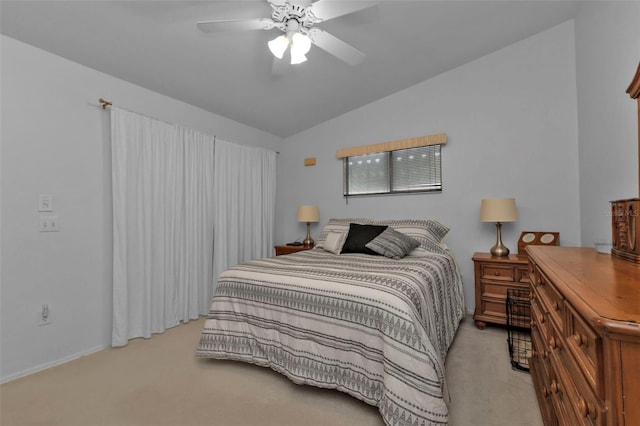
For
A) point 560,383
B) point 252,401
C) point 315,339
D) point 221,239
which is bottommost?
point 252,401

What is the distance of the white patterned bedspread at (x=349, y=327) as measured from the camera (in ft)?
4.49

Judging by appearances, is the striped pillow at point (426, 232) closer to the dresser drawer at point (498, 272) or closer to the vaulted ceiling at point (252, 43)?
the dresser drawer at point (498, 272)

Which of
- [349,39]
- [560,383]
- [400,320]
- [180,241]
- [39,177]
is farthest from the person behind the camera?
[180,241]

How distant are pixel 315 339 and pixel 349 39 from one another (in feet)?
7.99

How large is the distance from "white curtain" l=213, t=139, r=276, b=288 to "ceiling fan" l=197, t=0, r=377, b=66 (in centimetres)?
184

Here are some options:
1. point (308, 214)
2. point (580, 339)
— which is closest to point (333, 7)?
point (580, 339)

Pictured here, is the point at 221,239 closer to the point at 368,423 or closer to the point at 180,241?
the point at 180,241

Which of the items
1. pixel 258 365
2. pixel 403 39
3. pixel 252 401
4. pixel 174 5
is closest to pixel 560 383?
pixel 252 401

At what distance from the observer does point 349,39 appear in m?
2.52

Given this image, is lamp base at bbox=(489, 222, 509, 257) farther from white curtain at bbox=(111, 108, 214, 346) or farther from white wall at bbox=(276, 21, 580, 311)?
white curtain at bbox=(111, 108, 214, 346)

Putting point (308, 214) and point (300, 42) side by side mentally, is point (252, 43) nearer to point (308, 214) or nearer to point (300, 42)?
point (300, 42)

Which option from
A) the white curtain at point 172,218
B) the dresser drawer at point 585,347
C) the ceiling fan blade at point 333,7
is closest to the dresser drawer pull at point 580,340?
the dresser drawer at point 585,347

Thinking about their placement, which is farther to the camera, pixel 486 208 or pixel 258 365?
pixel 486 208

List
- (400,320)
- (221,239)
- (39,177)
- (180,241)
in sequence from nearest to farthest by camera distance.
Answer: (400,320), (39,177), (180,241), (221,239)
